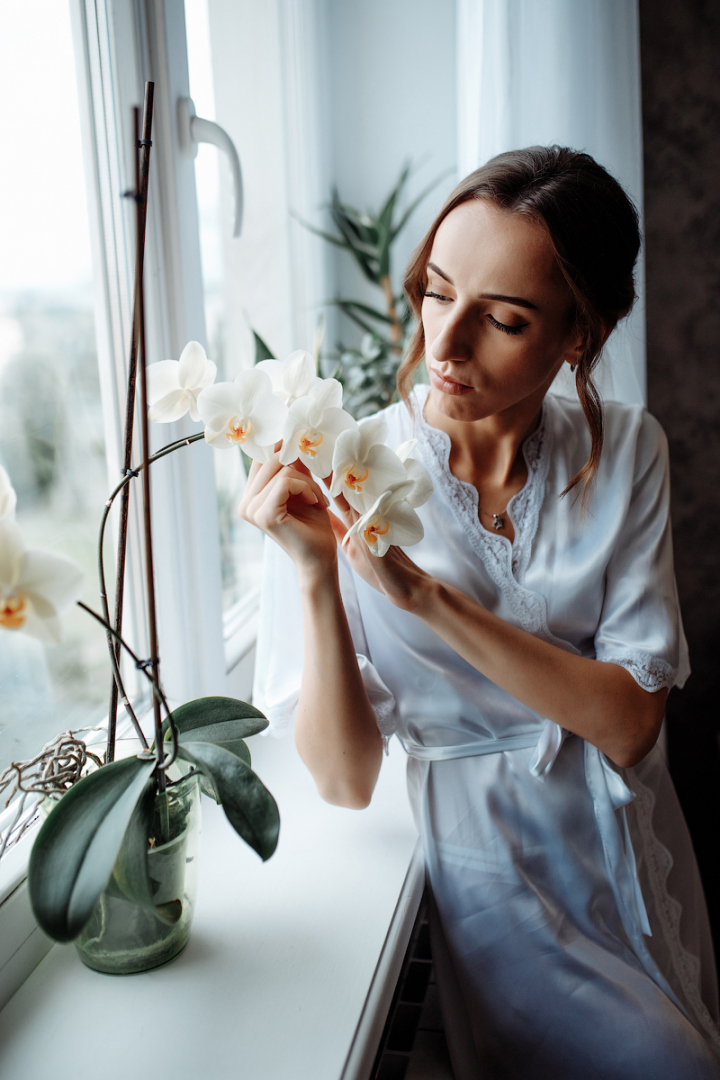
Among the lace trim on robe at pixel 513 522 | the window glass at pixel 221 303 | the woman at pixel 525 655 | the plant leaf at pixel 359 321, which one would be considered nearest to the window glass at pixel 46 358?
the woman at pixel 525 655

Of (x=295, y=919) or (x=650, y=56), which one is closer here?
(x=295, y=919)

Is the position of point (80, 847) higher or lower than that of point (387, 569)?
lower

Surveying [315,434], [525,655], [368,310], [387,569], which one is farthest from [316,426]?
[368,310]

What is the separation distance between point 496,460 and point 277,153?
1.06 m

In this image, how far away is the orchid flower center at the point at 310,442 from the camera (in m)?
0.67

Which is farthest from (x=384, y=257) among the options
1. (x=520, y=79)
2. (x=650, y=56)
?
(x=650, y=56)

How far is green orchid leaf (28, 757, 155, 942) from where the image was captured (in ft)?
1.85

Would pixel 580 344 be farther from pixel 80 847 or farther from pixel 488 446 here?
pixel 80 847

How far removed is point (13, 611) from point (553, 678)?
0.66 meters

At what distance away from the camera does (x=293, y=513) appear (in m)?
Result: 0.84

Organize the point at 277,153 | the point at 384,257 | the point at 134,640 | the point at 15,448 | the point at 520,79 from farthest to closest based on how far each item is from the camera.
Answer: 1. the point at 384,257
2. the point at 277,153
3. the point at 520,79
4. the point at 134,640
5. the point at 15,448

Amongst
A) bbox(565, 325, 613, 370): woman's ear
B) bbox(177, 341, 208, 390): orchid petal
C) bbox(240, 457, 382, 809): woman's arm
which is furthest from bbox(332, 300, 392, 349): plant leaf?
bbox(177, 341, 208, 390): orchid petal

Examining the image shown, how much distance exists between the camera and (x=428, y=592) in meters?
0.88

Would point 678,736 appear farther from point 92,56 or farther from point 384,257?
point 92,56
